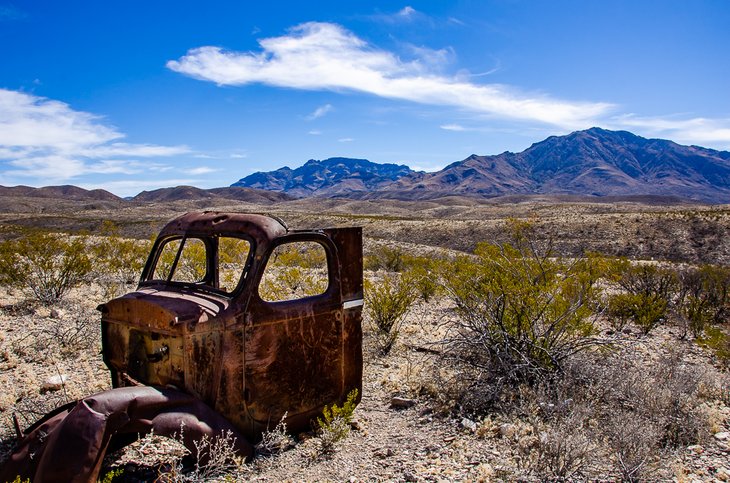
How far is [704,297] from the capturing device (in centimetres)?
1075

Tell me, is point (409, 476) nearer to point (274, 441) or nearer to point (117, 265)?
point (274, 441)

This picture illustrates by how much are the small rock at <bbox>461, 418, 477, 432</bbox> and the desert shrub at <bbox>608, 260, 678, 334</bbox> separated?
531cm

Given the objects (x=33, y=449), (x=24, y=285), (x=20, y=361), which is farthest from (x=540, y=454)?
(x=24, y=285)

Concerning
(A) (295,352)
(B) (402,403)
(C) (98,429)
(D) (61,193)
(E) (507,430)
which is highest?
(D) (61,193)

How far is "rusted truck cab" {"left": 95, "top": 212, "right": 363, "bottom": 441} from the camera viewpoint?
12.3 feet

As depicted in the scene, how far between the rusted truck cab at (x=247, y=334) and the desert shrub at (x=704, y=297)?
742cm

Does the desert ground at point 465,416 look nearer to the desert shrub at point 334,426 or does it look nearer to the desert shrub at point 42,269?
the desert shrub at point 334,426

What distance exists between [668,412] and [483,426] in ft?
5.93

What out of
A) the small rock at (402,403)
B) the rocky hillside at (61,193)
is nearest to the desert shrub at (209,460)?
the small rock at (402,403)

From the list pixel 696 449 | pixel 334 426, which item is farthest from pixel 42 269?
pixel 696 449

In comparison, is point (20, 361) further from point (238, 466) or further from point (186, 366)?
point (238, 466)

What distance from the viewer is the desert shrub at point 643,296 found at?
900cm

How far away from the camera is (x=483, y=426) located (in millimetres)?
4480

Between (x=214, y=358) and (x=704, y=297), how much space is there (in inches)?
450
